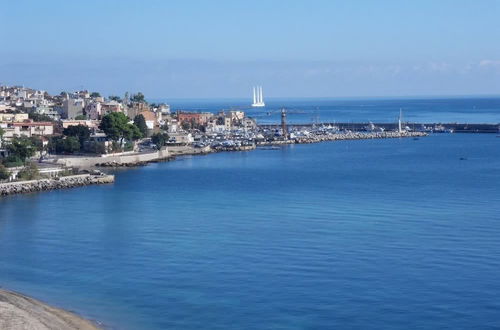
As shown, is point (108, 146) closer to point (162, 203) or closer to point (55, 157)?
point (55, 157)

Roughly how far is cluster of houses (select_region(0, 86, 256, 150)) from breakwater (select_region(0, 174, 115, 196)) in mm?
4247

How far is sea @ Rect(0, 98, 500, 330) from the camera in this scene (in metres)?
8.02

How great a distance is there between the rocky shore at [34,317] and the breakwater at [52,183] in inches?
344

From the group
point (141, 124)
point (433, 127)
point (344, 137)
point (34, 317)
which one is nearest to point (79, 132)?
point (141, 124)

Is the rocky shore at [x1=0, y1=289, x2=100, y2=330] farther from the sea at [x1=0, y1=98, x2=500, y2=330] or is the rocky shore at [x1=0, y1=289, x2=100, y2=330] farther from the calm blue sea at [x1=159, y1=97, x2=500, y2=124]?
the calm blue sea at [x1=159, y1=97, x2=500, y2=124]

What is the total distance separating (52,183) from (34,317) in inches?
412

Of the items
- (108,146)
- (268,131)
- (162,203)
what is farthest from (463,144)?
(162,203)

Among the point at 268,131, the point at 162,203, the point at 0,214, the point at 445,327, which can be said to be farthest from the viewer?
the point at 268,131

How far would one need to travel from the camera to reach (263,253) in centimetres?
1041

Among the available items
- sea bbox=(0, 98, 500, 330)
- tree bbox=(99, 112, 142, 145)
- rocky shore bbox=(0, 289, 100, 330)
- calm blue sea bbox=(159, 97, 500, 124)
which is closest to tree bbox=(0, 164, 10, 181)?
sea bbox=(0, 98, 500, 330)

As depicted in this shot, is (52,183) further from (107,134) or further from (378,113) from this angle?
(378,113)

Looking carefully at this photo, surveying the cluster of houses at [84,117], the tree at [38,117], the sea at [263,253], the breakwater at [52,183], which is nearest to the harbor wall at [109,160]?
the cluster of houses at [84,117]

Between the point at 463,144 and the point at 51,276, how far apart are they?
25886mm

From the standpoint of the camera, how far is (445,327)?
7.46 meters
